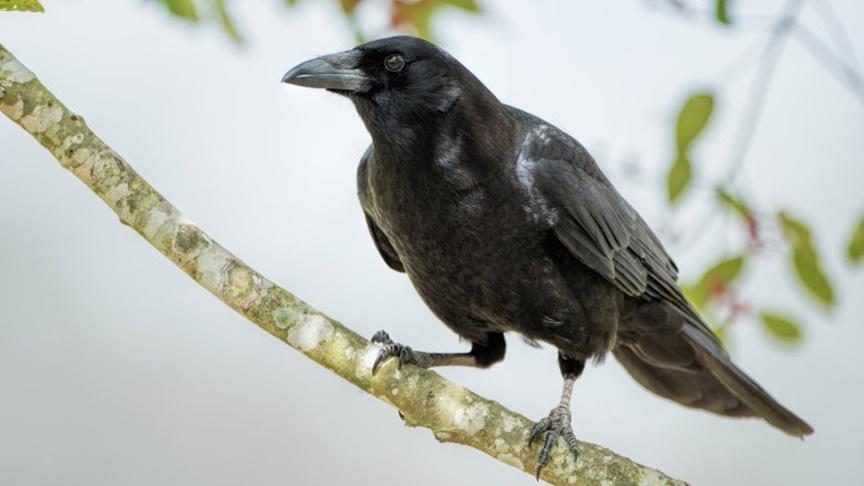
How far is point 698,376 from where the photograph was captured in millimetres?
4754

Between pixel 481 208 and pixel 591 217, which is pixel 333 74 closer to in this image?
pixel 481 208

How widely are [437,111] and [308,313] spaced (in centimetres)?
100

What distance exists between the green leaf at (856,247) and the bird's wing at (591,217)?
29.7 inches

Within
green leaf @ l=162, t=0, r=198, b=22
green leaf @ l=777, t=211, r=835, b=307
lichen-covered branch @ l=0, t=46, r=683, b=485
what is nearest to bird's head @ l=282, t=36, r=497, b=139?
green leaf @ l=162, t=0, r=198, b=22

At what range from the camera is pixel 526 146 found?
3889 millimetres

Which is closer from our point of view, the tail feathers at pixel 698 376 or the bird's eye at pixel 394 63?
the bird's eye at pixel 394 63

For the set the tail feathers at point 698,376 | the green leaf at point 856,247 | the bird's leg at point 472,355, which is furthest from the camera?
the tail feathers at point 698,376

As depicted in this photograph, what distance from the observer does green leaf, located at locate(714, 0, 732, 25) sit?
3.12 meters

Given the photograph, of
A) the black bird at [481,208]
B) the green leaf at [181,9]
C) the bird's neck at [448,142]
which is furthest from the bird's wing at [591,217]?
the green leaf at [181,9]

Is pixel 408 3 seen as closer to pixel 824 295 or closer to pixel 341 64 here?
pixel 341 64

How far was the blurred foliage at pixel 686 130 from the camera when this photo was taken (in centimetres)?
333

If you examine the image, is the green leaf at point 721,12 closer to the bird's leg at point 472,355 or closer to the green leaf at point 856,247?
the green leaf at point 856,247

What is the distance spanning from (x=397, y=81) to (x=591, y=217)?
80 cm

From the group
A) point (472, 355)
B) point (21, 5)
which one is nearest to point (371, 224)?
point (472, 355)
